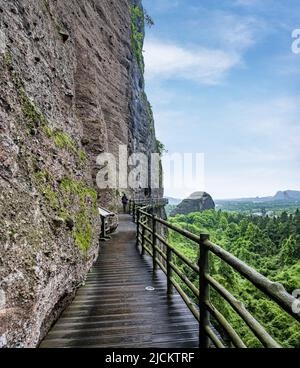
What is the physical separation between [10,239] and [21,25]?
13.8 feet

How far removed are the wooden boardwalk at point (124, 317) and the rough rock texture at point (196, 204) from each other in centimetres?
14563

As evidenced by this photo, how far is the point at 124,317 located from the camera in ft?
13.8

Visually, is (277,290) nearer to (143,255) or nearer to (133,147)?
(143,255)

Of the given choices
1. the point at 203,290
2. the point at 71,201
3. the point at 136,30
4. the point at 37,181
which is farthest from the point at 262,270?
the point at 37,181

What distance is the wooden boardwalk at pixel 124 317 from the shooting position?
11.5 ft

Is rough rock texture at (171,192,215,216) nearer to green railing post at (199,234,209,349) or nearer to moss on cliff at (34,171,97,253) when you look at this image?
moss on cliff at (34,171,97,253)

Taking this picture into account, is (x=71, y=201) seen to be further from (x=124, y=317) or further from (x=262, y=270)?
(x=262, y=270)

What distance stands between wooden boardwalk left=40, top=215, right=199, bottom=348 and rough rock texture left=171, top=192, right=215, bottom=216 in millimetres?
145633

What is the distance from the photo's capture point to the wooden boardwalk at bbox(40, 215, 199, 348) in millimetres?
3508

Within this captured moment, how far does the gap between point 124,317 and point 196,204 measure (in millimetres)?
149290

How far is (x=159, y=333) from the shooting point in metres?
3.68

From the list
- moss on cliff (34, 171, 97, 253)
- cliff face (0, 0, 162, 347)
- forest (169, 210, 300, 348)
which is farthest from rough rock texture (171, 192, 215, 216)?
moss on cliff (34, 171, 97, 253)

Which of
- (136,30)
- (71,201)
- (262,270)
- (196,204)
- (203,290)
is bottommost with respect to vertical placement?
(262,270)
